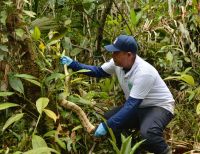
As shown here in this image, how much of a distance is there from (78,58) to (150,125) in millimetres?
1713

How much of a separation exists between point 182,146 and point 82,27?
1911 millimetres

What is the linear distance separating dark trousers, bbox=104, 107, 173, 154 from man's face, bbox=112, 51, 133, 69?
45cm

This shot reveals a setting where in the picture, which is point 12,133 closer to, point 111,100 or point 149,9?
point 111,100

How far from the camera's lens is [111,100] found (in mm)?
4379

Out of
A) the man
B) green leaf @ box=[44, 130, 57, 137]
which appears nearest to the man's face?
the man

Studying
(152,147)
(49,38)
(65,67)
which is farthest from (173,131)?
(49,38)

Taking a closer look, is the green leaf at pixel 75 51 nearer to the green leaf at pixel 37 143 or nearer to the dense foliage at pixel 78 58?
the dense foliage at pixel 78 58

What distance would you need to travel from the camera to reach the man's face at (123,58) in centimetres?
359

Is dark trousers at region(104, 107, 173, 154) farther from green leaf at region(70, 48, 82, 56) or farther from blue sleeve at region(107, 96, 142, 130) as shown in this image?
green leaf at region(70, 48, 82, 56)

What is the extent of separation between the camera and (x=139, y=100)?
3.49 meters

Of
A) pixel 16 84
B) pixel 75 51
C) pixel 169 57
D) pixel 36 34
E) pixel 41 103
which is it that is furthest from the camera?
pixel 169 57

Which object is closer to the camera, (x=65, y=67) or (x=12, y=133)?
(x=12, y=133)

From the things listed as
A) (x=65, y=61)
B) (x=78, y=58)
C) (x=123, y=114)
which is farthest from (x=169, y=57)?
(x=123, y=114)

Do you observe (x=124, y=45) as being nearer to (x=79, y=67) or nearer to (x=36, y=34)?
(x=79, y=67)
